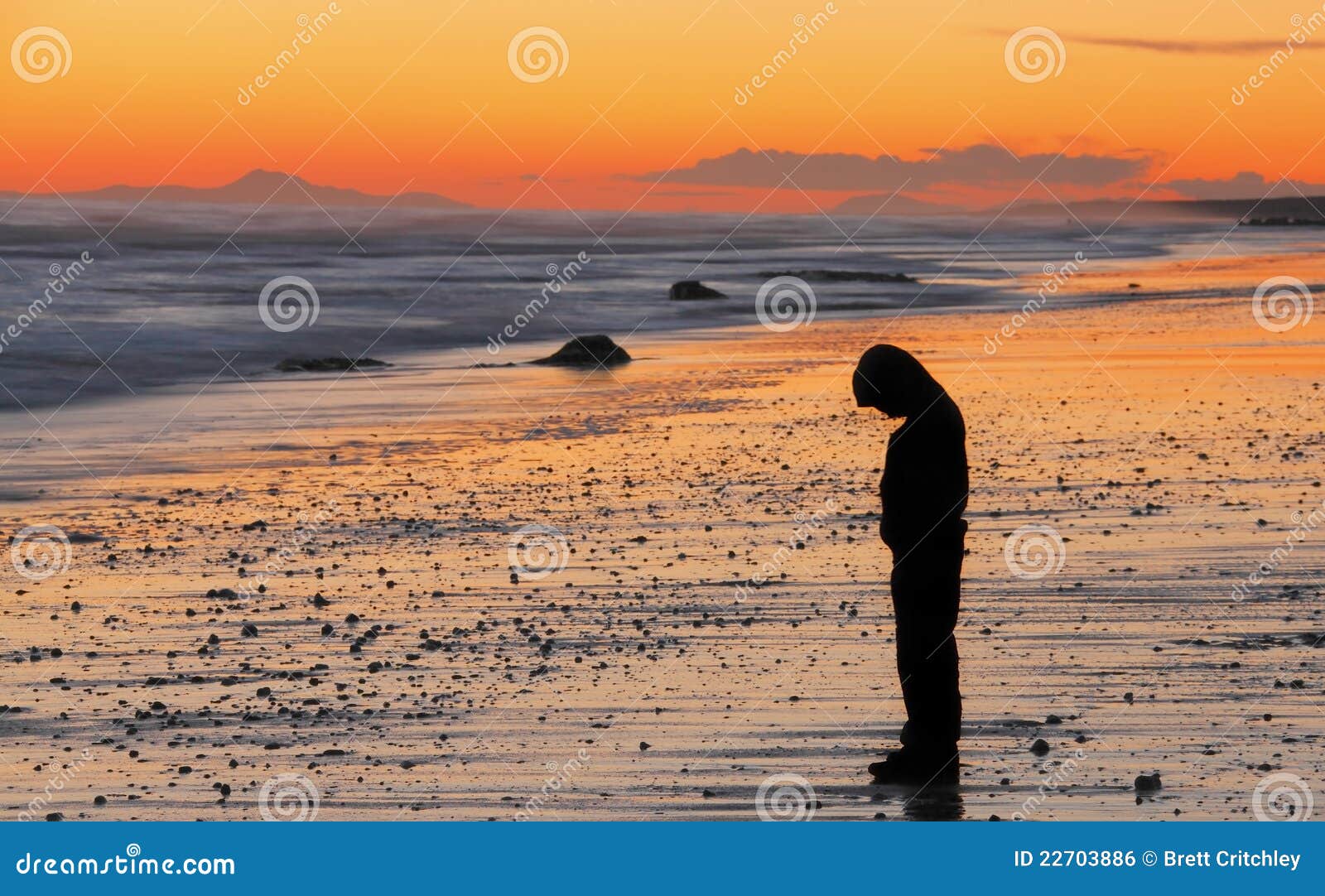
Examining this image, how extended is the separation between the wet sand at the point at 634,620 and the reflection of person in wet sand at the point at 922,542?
21 centimetres

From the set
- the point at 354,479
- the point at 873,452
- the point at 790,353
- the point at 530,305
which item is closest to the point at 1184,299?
the point at 790,353

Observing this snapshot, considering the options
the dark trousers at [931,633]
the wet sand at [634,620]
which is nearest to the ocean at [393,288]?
the wet sand at [634,620]

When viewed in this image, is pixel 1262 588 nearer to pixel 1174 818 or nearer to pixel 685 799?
pixel 1174 818

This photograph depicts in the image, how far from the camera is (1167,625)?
9.99m

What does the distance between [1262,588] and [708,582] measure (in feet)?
11.4

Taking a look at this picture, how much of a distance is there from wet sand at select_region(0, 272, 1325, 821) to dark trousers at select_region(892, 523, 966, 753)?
0.93 ft

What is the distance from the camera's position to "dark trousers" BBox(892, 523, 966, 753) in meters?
7.51

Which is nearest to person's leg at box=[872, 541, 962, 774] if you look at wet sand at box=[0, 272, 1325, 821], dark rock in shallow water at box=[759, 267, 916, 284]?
wet sand at box=[0, 272, 1325, 821]

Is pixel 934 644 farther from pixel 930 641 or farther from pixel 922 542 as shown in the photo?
pixel 922 542

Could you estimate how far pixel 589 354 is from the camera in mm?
29969

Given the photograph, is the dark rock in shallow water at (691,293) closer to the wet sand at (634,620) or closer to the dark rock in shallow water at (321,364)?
the dark rock in shallow water at (321,364)

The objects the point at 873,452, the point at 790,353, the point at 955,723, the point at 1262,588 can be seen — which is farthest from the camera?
the point at 790,353

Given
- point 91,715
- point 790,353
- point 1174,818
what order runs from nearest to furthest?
1. point 1174,818
2. point 91,715
3. point 790,353

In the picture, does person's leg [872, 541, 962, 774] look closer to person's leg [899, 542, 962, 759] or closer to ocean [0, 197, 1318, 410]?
person's leg [899, 542, 962, 759]
